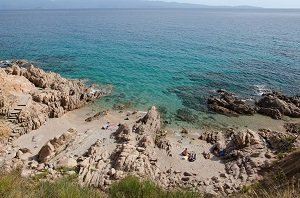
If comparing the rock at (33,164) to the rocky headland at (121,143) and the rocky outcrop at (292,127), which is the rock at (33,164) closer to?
the rocky headland at (121,143)

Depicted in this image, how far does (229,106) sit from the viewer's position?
126ft

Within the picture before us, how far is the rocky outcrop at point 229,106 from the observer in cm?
3744

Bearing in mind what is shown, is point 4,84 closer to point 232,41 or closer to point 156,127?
point 156,127

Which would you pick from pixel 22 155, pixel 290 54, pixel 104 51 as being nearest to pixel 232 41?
pixel 290 54

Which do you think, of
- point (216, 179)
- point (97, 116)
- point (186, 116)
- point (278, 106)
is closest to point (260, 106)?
point (278, 106)

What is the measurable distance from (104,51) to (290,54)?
4452 centimetres

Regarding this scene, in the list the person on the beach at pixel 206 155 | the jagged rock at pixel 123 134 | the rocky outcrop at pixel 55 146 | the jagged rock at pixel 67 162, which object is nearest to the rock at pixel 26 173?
the jagged rock at pixel 67 162

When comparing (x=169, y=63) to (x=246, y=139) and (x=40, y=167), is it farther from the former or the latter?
(x=40, y=167)

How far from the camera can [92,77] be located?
50344 mm

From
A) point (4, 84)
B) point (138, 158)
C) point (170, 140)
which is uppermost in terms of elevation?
point (4, 84)

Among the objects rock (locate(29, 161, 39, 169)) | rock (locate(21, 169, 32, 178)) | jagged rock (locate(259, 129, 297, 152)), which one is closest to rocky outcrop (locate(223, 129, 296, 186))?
jagged rock (locate(259, 129, 297, 152))

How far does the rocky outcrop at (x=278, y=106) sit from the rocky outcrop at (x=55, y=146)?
24.0m

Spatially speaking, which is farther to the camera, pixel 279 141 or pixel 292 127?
pixel 292 127

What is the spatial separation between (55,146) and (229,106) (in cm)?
2279
